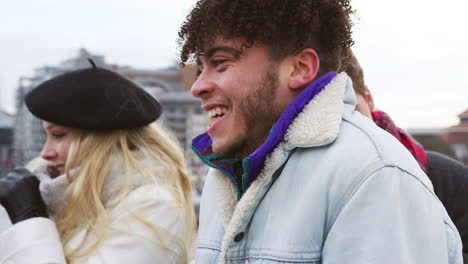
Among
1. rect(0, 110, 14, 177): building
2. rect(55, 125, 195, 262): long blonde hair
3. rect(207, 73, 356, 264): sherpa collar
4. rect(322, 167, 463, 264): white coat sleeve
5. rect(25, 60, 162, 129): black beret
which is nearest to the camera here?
rect(322, 167, 463, 264): white coat sleeve

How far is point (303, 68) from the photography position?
1.59 metres

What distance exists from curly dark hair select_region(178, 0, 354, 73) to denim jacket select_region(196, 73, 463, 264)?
13 centimetres

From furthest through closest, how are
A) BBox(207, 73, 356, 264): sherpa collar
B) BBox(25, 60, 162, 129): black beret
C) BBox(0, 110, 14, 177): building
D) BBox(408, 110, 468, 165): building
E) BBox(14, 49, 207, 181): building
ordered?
1. BBox(408, 110, 468, 165): building
2. BBox(0, 110, 14, 177): building
3. BBox(14, 49, 207, 181): building
4. BBox(25, 60, 162, 129): black beret
5. BBox(207, 73, 356, 264): sherpa collar

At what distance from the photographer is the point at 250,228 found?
1.57 meters

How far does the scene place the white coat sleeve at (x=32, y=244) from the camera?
8.15ft

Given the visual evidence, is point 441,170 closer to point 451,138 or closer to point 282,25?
point 282,25

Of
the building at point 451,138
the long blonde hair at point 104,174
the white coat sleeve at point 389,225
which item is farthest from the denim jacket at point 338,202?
the building at point 451,138

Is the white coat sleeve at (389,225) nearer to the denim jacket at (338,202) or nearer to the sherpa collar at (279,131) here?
the denim jacket at (338,202)

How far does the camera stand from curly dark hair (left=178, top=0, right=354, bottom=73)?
1564 mm

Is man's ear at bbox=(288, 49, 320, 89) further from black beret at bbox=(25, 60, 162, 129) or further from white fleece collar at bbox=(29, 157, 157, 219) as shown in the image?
black beret at bbox=(25, 60, 162, 129)

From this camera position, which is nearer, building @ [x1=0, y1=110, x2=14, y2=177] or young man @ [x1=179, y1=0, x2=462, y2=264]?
young man @ [x1=179, y1=0, x2=462, y2=264]

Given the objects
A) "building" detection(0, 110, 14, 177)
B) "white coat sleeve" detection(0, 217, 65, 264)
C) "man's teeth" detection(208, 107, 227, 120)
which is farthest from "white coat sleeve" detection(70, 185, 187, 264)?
"building" detection(0, 110, 14, 177)

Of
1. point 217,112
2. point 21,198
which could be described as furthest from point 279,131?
point 21,198

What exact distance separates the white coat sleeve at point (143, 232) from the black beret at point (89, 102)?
0.43 m
